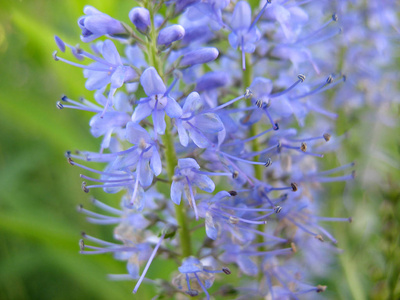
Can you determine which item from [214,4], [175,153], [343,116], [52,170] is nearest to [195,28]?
[214,4]

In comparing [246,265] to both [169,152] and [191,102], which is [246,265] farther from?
[191,102]

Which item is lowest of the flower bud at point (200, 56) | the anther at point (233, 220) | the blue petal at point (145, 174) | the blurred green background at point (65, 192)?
the blurred green background at point (65, 192)

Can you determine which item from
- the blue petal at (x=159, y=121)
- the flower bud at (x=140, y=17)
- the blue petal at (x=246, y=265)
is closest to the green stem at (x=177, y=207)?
the blue petal at (x=159, y=121)

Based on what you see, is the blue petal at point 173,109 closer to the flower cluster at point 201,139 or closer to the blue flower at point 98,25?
the flower cluster at point 201,139

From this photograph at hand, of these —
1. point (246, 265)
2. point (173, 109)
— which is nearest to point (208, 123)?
point (173, 109)

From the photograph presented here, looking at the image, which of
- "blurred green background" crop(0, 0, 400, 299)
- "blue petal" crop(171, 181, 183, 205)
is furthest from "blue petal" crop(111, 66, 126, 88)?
"blurred green background" crop(0, 0, 400, 299)

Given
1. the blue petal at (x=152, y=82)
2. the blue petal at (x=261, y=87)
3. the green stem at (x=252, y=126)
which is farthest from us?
the green stem at (x=252, y=126)

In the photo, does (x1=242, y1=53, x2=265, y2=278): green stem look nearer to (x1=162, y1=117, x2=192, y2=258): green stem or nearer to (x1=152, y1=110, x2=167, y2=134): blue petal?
(x1=162, y1=117, x2=192, y2=258): green stem
